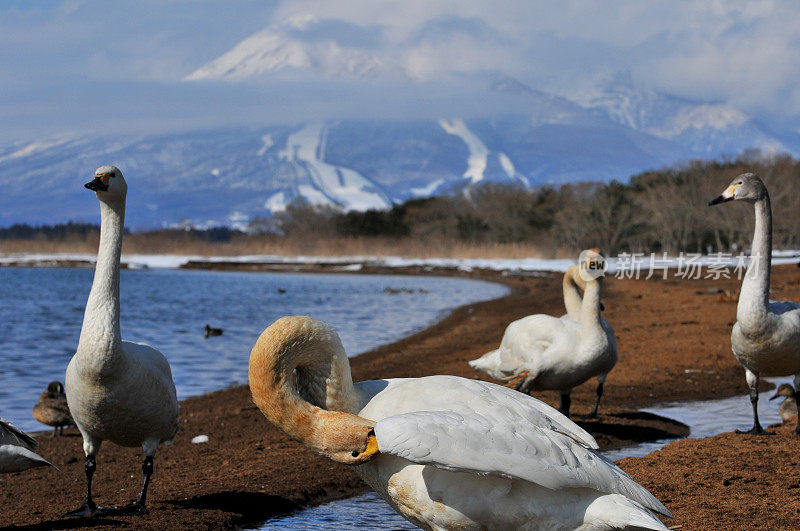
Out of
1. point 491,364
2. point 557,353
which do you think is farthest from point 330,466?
point 491,364

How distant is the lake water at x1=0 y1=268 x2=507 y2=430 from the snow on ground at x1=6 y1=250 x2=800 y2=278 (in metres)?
6.38

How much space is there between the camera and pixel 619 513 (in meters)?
3.53

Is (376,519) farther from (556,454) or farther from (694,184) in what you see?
(694,184)

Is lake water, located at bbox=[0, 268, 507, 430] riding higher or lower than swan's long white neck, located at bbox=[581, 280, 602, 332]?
lower

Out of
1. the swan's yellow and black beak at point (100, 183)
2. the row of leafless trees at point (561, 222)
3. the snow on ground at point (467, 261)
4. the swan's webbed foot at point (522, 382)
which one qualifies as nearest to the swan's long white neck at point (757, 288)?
the swan's webbed foot at point (522, 382)

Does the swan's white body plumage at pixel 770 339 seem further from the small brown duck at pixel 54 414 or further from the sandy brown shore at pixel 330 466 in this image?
the small brown duck at pixel 54 414

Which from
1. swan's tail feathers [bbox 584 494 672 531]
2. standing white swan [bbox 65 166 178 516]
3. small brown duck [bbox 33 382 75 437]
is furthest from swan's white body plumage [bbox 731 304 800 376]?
small brown duck [bbox 33 382 75 437]

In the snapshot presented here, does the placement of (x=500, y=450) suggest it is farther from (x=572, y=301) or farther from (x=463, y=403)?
(x=572, y=301)

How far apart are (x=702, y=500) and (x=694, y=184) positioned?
62.8m

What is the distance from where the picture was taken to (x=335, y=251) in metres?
74.3

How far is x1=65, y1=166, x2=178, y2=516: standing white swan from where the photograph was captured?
5.46 m

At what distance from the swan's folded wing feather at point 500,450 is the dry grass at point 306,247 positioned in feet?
185

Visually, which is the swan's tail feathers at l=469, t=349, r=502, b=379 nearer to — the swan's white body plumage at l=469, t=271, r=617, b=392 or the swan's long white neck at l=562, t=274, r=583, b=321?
the swan's white body plumage at l=469, t=271, r=617, b=392

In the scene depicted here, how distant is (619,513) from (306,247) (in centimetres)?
7225
